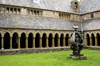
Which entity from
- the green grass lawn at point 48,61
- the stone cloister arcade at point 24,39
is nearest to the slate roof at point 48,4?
the stone cloister arcade at point 24,39

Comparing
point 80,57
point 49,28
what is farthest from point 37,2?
point 80,57

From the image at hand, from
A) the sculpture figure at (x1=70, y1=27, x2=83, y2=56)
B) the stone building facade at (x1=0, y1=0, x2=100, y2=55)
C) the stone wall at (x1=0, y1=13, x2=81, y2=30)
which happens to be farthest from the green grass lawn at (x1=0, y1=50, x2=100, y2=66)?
the stone wall at (x1=0, y1=13, x2=81, y2=30)

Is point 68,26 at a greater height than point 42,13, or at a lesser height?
lesser

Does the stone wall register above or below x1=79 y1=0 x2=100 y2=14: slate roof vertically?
below

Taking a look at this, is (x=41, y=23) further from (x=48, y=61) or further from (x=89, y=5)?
(x=89, y=5)

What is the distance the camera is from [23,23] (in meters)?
27.2

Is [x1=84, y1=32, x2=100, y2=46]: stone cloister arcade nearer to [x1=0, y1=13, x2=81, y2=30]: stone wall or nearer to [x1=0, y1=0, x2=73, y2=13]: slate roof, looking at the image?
[x1=0, y1=13, x2=81, y2=30]: stone wall

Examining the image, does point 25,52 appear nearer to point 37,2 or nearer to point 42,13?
point 42,13

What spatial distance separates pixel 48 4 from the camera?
113ft

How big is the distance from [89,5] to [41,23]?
16419 millimetres

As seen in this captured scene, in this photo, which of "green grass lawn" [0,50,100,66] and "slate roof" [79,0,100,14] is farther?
"slate roof" [79,0,100,14]

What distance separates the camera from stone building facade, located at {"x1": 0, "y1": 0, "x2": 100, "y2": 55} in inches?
1022

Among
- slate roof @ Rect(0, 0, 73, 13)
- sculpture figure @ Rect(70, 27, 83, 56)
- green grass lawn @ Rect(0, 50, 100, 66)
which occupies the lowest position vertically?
green grass lawn @ Rect(0, 50, 100, 66)

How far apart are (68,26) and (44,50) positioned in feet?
30.3
